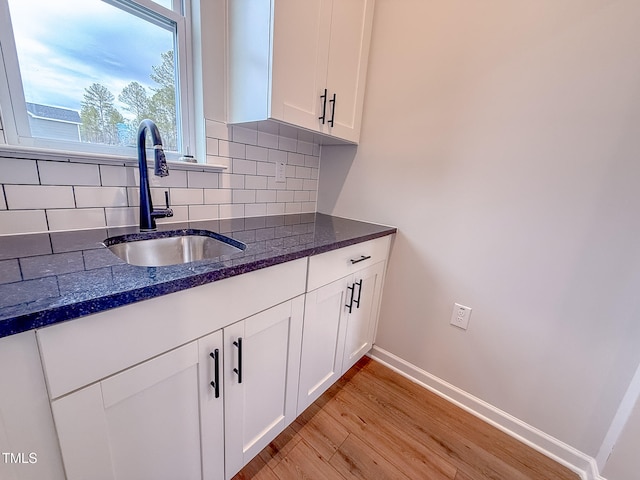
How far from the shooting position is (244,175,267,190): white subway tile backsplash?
141cm

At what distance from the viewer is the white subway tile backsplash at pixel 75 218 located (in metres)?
0.89

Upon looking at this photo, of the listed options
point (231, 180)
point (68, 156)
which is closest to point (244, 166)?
point (231, 180)

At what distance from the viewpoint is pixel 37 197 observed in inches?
33.4

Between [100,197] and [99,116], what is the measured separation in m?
0.30

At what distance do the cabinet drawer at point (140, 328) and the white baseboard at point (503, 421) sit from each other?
3.95ft

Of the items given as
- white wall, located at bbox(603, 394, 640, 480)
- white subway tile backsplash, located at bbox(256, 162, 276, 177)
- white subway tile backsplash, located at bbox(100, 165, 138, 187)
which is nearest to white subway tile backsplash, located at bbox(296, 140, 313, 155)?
white subway tile backsplash, located at bbox(256, 162, 276, 177)

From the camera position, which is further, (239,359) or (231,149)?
(231,149)

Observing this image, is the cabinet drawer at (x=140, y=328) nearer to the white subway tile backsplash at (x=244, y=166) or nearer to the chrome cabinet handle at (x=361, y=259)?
the chrome cabinet handle at (x=361, y=259)

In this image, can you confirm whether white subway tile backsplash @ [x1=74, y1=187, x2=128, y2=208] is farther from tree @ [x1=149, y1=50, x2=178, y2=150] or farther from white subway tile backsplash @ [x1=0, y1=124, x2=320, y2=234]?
tree @ [x1=149, y1=50, x2=178, y2=150]

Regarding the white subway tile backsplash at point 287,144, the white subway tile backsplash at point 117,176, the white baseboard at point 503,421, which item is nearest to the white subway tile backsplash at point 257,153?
the white subway tile backsplash at point 287,144

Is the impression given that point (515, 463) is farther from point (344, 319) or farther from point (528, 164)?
point (528, 164)

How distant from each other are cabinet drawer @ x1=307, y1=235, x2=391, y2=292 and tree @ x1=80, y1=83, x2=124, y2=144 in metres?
0.91

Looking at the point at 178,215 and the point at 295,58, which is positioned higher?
the point at 295,58

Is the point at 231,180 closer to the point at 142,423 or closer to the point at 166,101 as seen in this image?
the point at 166,101
